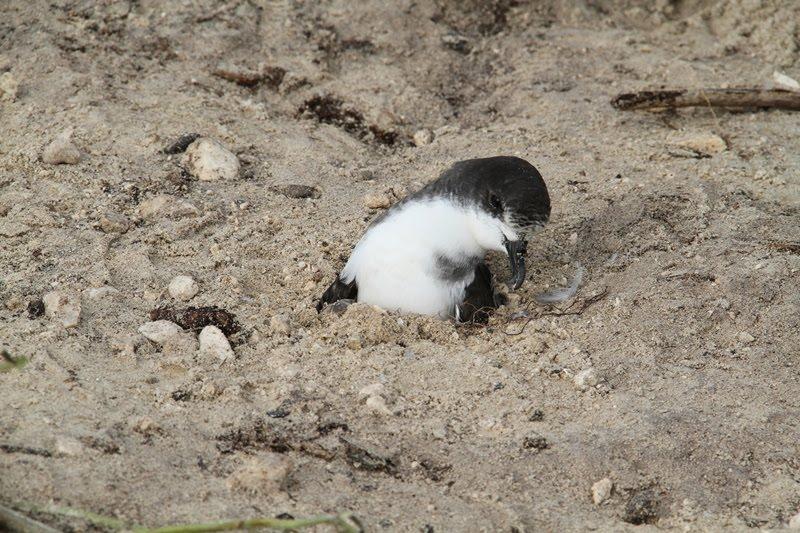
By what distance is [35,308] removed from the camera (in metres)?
4.53

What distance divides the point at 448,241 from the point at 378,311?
49 centimetres

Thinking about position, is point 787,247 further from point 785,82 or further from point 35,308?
point 35,308

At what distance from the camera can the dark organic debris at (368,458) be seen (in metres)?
3.79

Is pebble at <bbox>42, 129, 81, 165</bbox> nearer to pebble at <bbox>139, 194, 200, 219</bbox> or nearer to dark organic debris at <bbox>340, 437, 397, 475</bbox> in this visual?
pebble at <bbox>139, 194, 200, 219</bbox>

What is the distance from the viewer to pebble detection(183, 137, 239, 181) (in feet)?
18.8

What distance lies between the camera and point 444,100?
6.71 m

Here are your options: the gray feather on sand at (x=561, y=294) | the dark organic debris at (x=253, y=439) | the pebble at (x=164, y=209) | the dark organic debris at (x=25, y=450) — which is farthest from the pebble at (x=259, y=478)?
the pebble at (x=164, y=209)

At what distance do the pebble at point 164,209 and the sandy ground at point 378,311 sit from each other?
0.01 metres

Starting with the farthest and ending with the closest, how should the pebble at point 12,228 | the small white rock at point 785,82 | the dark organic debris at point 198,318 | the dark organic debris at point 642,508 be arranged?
1. the small white rock at point 785,82
2. the pebble at point 12,228
3. the dark organic debris at point 198,318
4. the dark organic debris at point 642,508

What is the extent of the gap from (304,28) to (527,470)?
4001 millimetres

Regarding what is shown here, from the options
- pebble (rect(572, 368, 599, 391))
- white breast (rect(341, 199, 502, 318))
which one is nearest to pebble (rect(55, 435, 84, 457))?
white breast (rect(341, 199, 502, 318))

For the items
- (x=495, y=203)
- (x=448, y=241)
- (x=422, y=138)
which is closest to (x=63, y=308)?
(x=448, y=241)

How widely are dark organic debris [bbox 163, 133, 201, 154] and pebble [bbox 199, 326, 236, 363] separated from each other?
1673mm

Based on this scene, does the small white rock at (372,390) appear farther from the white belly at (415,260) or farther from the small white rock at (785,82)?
the small white rock at (785,82)
